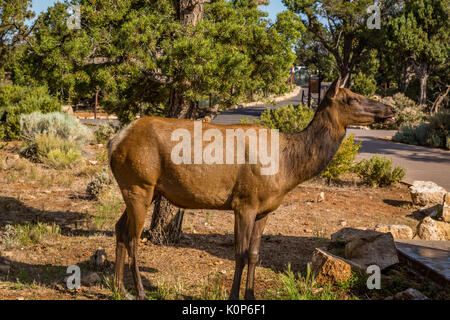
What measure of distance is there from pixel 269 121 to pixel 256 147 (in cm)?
766

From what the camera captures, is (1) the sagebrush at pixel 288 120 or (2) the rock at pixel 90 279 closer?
(2) the rock at pixel 90 279

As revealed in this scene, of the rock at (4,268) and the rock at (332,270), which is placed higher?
the rock at (332,270)

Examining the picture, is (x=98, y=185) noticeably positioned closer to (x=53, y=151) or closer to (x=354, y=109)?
(x=53, y=151)

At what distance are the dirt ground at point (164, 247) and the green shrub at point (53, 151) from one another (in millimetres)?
368

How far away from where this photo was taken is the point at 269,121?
12070 millimetres

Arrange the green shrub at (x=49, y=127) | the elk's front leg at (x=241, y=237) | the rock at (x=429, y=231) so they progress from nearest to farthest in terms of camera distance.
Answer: the elk's front leg at (x=241, y=237) → the rock at (x=429, y=231) → the green shrub at (x=49, y=127)

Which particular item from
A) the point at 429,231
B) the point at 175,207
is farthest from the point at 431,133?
the point at 175,207

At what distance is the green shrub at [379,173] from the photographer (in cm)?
1112

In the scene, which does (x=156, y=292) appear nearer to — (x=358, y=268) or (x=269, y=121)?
(x=358, y=268)

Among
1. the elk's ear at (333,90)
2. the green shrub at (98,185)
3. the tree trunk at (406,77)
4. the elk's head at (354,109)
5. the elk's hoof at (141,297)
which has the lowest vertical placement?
the elk's hoof at (141,297)

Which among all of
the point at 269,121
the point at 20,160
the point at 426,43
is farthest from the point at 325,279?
the point at 426,43
